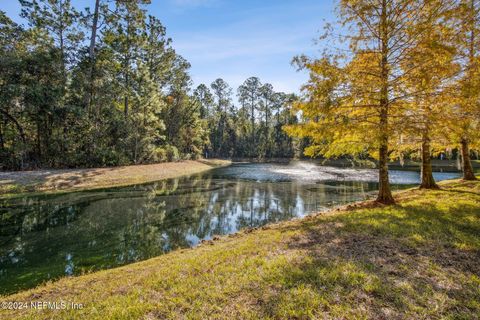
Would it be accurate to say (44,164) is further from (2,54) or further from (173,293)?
(173,293)

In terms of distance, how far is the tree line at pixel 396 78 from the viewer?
8.02 metres

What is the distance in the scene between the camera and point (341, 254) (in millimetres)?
5023

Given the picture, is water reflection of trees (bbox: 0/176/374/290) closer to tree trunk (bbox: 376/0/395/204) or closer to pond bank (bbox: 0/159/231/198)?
pond bank (bbox: 0/159/231/198)

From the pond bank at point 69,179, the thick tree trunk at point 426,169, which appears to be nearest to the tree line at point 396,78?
the thick tree trunk at point 426,169

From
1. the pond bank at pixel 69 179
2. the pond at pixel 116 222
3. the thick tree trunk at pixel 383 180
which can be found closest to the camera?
the pond at pixel 116 222

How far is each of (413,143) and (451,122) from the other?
3.93 metres

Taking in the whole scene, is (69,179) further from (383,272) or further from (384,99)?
(383,272)

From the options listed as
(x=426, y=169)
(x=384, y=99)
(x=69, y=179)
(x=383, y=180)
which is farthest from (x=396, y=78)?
(x=69, y=179)

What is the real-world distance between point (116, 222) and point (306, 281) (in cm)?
860

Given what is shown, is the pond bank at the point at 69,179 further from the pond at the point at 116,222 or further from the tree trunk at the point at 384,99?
the tree trunk at the point at 384,99

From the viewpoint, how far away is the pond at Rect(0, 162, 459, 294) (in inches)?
255

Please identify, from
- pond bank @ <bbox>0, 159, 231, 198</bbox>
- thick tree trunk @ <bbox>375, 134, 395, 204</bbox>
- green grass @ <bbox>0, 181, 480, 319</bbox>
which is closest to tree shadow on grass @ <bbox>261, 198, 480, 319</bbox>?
green grass @ <bbox>0, 181, 480, 319</bbox>

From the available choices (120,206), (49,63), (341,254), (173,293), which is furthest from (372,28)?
(49,63)

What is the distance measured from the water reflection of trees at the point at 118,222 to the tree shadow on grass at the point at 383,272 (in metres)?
4.46
